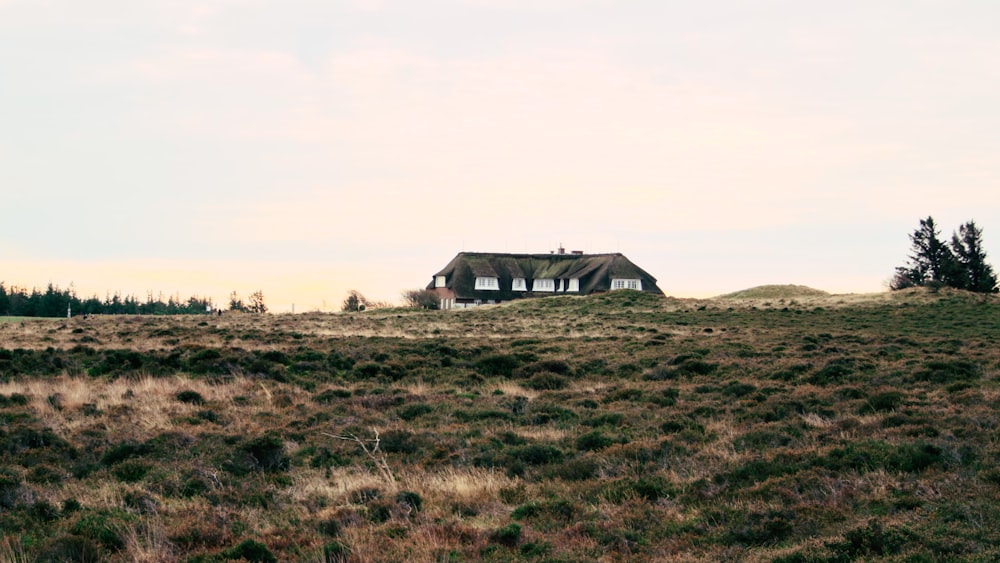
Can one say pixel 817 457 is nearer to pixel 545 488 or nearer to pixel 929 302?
pixel 545 488

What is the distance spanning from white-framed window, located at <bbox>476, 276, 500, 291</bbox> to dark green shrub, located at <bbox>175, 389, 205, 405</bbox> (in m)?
68.9

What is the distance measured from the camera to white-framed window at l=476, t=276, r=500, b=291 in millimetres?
88469

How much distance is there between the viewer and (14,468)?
12.4 metres

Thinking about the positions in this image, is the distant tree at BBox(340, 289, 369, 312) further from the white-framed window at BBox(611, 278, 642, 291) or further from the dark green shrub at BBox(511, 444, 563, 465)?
the dark green shrub at BBox(511, 444, 563, 465)

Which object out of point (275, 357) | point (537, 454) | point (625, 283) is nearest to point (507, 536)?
point (537, 454)

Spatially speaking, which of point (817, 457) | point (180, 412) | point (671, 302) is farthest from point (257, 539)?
point (671, 302)

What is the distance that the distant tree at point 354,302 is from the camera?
88.8 metres

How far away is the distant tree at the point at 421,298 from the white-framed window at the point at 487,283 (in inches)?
192

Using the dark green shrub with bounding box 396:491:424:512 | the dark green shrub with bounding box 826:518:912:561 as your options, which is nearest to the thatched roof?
the dark green shrub with bounding box 396:491:424:512

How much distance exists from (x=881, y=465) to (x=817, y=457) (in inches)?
34.8

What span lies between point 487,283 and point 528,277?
16.7 feet

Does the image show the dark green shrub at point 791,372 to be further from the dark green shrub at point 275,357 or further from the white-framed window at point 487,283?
the white-framed window at point 487,283

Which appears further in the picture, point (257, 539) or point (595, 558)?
point (257, 539)

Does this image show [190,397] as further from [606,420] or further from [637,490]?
[637,490]
